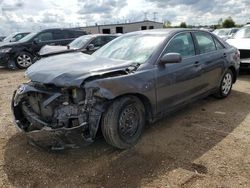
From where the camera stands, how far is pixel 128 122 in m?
3.83

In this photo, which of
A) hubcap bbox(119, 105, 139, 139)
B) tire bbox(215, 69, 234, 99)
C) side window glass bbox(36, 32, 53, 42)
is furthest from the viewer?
side window glass bbox(36, 32, 53, 42)

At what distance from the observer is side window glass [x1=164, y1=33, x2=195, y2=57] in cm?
458

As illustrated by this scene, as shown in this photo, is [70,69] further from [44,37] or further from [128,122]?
[44,37]

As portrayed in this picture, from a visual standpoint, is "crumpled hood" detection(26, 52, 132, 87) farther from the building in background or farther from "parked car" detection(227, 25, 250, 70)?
the building in background

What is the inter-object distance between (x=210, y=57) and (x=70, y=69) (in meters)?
3.00

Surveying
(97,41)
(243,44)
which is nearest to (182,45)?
(243,44)

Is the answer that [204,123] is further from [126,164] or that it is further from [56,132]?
[56,132]

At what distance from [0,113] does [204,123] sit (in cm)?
392

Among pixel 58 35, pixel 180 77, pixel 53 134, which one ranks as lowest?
pixel 53 134

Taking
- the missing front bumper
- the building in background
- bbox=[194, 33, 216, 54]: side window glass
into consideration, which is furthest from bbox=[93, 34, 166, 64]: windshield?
the building in background

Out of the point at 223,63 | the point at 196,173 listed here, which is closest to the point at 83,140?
the point at 196,173

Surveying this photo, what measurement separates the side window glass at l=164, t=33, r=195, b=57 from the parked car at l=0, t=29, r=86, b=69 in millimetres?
9247

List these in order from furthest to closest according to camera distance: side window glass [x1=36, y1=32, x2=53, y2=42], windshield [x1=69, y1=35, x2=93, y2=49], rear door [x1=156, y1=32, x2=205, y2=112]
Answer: side window glass [x1=36, y1=32, x2=53, y2=42], windshield [x1=69, y1=35, x2=93, y2=49], rear door [x1=156, y1=32, x2=205, y2=112]

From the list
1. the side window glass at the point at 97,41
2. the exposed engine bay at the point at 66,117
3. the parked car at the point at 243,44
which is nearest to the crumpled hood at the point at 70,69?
the exposed engine bay at the point at 66,117
